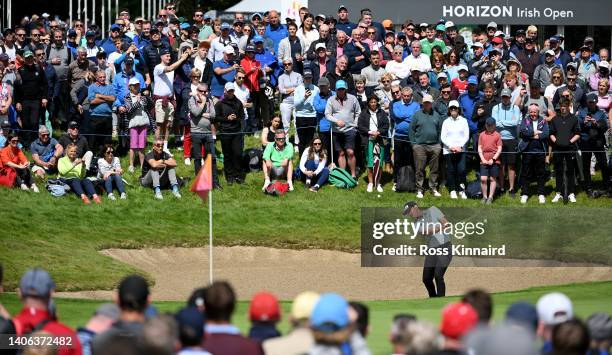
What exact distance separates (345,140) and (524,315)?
16808mm

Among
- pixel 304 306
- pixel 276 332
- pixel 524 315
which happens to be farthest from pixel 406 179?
pixel 524 315

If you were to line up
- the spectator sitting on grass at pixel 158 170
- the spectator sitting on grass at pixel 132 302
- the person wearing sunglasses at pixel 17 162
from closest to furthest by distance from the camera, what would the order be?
the spectator sitting on grass at pixel 132 302
the person wearing sunglasses at pixel 17 162
the spectator sitting on grass at pixel 158 170

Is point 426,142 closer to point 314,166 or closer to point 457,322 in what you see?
point 314,166

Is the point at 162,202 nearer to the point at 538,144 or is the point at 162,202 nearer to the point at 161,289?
the point at 161,289

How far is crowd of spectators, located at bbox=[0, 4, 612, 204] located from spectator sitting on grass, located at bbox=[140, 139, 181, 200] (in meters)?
0.03

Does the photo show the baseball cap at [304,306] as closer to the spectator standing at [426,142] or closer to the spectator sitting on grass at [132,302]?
the spectator sitting on grass at [132,302]

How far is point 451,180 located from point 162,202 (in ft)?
19.5

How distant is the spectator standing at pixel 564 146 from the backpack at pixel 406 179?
9.67 feet

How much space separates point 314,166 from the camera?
86.5 ft

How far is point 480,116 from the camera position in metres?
26.0

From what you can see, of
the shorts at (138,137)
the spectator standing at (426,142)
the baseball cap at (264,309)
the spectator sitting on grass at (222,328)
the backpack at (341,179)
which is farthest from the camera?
the backpack at (341,179)

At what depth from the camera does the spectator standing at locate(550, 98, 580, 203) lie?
25.7m

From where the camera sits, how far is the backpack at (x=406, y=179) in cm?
2633

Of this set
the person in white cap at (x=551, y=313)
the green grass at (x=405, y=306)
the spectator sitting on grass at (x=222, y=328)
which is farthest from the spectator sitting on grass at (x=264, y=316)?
the green grass at (x=405, y=306)
